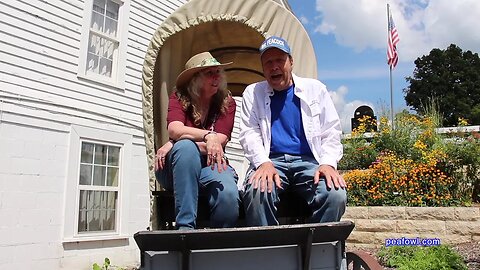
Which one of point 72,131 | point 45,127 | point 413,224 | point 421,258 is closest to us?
point 421,258

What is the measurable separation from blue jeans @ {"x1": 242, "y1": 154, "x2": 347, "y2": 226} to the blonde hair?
51 centimetres

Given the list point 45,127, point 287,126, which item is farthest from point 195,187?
point 45,127

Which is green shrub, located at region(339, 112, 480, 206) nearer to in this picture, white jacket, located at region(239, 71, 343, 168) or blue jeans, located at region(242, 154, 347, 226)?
white jacket, located at region(239, 71, 343, 168)

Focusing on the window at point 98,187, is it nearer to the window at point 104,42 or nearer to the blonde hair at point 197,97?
the window at point 104,42

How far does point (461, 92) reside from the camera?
4000 centimetres

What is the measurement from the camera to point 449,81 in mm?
41438

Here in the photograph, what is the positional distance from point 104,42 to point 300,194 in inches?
237

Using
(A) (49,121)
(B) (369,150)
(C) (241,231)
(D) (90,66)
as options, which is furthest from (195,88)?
(B) (369,150)

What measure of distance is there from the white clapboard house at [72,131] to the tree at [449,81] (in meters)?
35.1

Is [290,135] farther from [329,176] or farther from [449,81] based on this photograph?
[449,81]

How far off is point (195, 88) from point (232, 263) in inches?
50.1

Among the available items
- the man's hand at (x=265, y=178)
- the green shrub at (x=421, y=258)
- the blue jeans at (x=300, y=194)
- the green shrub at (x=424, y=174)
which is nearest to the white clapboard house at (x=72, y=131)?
the blue jeans at (x=300, y=194)

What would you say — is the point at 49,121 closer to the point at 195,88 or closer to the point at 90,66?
the point at 90,66

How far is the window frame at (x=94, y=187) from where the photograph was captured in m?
6.88
